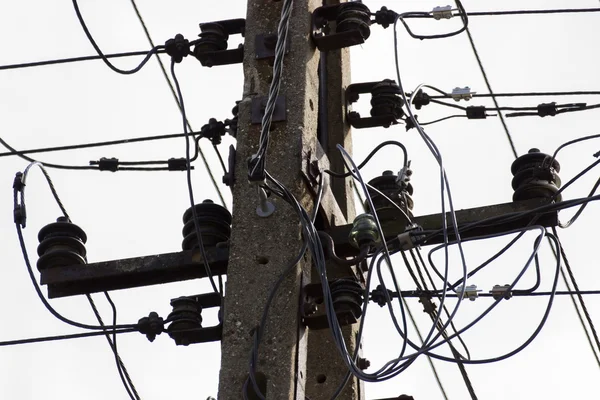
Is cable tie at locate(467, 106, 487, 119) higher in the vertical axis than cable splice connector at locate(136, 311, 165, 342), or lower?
higher

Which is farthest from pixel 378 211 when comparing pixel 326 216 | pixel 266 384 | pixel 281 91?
pixel 266 384

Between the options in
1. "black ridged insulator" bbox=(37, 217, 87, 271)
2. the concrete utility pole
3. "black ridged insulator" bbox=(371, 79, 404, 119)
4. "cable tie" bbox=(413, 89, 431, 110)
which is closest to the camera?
the concrete utility pole

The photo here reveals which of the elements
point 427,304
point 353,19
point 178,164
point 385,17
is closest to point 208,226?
point 178,164

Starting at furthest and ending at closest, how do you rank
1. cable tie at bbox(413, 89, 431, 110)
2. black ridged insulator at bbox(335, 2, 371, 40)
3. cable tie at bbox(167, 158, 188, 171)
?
cable tie at bbox(413, 89, 431, 110) < cable tie at bbox(167, 158, 188, 171) < black ridged insulator at bbox(335, 2, 371, 40)

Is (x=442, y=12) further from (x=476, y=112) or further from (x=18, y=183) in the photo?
(x=18, y=183)

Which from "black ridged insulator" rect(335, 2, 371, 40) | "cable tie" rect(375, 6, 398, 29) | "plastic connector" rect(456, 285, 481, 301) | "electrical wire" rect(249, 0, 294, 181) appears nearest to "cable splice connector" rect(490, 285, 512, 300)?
"plastic connector" rect(456, 285, 481, 301)

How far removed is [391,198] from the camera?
8477 millimetres

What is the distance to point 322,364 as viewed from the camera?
8.49 m

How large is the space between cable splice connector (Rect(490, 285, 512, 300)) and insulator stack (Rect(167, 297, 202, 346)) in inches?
57.5

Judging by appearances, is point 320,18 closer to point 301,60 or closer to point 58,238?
point 301,60

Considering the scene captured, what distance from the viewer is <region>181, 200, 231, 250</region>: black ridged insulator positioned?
8.38 meters

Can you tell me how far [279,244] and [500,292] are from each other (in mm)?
1131

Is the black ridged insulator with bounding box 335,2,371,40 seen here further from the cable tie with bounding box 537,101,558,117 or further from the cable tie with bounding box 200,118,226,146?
the cable tie with bounding box 537,101,558,117

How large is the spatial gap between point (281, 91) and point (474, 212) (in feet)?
3.81
